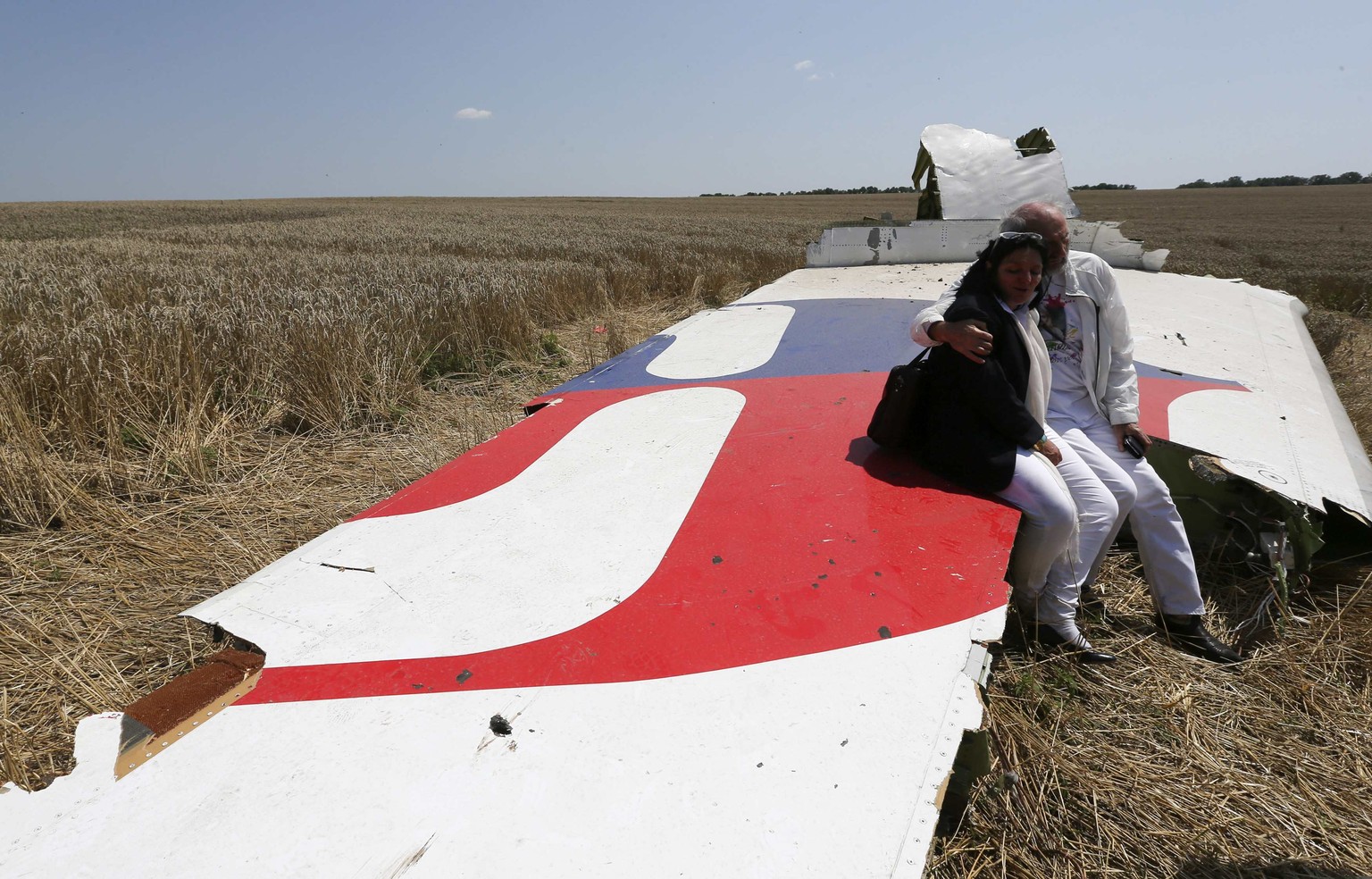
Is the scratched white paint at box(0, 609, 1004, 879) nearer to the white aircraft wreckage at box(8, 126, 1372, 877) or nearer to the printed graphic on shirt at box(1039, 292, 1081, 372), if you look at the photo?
the white aircraft wreckage at box(8, 126, 1372, 877)

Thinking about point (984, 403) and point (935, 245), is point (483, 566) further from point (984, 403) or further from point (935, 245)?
point (935, 245)

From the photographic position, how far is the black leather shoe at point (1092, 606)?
8.85 feet

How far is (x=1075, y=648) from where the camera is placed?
241 centimetres

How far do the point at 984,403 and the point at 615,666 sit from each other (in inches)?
60.6

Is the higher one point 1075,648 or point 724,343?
point 724,343

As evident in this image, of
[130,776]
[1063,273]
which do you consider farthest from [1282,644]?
[130,776]

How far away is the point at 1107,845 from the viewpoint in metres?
1.73

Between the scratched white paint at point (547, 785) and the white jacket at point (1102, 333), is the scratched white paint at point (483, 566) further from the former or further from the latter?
the white jacket at point (1102, 333)

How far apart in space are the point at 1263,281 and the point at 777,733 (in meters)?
14.7

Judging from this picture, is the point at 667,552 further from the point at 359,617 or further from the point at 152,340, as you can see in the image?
the point at 152,340

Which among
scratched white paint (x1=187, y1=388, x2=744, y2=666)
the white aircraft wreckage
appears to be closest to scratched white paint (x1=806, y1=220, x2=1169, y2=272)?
the white aircraft wreckage

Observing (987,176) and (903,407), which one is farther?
(987,176)

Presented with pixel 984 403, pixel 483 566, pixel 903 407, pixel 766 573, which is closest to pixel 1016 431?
pixel 984 403

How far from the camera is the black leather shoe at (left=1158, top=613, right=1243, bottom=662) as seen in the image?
8.12 feet
